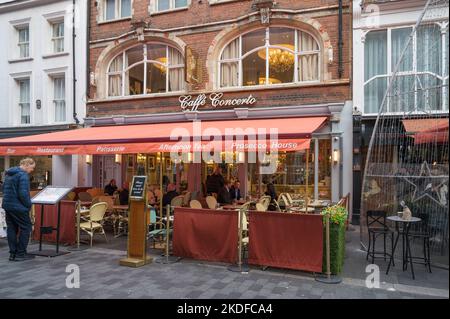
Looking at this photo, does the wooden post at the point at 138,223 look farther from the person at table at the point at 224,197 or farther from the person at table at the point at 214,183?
the person at table at the point at 214,183

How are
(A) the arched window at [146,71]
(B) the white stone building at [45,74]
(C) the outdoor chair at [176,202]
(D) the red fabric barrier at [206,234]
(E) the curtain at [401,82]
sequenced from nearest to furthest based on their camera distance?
(D) the red fabric barrier at [206,234]
(E) the curtain at [401,82]
(C) the outdoor chair at [176,202]
(A) the arched window at [146,71]
(B) the white stone building at [45,74]

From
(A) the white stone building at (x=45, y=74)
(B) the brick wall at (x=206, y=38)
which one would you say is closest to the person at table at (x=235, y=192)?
(B) the brick wall at (x=206, y=38)

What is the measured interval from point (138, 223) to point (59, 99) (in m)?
11.9

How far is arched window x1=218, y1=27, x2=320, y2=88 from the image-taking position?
12.4 metres

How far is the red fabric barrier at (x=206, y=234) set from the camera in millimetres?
6938

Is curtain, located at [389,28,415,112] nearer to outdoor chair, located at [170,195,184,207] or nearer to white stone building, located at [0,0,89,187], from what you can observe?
outdoor chair, located at [170,195,184,207]

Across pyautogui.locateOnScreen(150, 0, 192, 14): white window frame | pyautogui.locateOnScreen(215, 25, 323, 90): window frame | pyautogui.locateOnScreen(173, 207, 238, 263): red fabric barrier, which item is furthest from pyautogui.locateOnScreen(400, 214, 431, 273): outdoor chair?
pyautogui.locateOnScreen(150, 0, 192, 14): white window frame

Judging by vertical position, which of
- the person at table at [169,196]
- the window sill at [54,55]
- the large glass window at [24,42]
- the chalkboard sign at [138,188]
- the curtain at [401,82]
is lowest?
the person at table at [169,196]

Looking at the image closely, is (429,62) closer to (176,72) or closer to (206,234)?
(206,234)

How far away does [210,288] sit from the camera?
5.62 m

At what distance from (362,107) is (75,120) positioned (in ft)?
37.5

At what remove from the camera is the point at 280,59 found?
508 inches

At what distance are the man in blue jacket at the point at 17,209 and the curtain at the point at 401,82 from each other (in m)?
7.63

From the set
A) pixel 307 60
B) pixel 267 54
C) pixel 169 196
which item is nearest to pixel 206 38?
pixel 267 54
